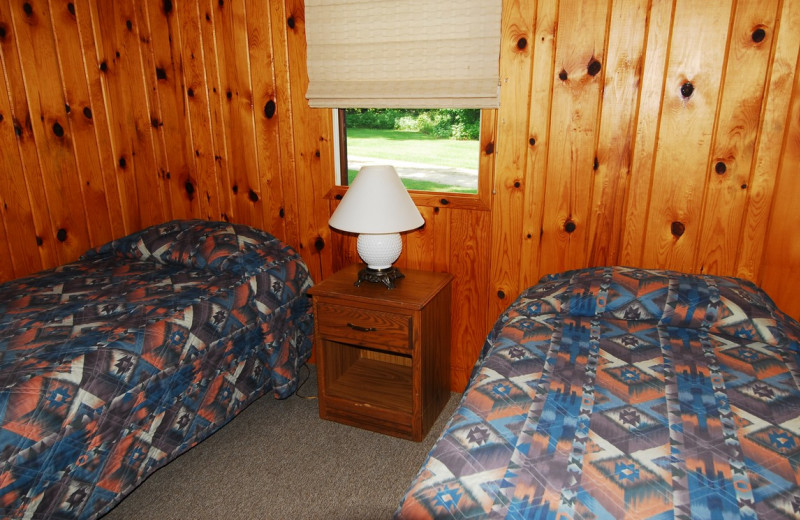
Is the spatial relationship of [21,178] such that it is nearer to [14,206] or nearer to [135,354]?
[14,206]

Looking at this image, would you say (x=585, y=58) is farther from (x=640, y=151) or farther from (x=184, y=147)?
(x=184, y=147)

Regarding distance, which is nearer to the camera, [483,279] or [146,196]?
[483,279]

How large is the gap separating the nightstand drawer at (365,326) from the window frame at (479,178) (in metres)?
0.59

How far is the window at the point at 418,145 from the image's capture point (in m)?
2.61

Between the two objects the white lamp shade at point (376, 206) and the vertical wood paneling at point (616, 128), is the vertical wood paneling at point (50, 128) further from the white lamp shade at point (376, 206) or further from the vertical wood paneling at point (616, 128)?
the vertical wood paneling at point (616, 128)

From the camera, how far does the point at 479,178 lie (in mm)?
2166

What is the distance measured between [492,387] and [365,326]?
796mm

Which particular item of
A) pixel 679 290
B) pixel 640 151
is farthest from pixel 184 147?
pixel 679 290

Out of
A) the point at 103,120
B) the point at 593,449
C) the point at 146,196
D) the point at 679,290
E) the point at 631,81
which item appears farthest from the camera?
the point at 146,196

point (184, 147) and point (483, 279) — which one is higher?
point (184, 147)

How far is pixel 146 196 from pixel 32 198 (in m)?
0.56

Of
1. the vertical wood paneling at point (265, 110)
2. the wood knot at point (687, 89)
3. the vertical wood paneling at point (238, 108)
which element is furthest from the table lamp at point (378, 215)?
the wood knot at point (687, 89)

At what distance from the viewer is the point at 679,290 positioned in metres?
1.70

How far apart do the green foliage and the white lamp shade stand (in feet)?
2.30
